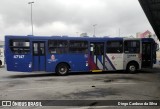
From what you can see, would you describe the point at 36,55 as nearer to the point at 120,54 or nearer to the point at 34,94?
the point at 120,54

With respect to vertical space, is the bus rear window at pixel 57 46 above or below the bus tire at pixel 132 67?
above

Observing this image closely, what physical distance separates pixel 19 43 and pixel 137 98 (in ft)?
34.1

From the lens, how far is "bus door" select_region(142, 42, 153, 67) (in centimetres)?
2144

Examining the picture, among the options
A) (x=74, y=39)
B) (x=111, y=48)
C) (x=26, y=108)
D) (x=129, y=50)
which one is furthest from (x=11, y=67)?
(x=26, y=108)

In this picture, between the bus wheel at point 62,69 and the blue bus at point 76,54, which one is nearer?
the blue bus at point 76,54

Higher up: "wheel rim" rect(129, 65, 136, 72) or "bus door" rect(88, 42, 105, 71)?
"bus door" rect(88, 42, 105, 71)

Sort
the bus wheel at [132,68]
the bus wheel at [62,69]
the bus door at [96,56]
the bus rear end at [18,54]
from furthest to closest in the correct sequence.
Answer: the bus wheel at [132,68] < the bus door at [96,56] < the bus wheel at [62,69] < the bus rear end at [18,54]

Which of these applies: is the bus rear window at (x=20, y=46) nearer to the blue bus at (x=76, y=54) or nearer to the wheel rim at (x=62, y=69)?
the blue bus at (x=76, y=54)

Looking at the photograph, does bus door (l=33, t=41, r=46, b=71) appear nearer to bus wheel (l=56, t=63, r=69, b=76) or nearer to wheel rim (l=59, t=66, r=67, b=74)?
bus wheel (l=56, t=63, r=69, b=76)

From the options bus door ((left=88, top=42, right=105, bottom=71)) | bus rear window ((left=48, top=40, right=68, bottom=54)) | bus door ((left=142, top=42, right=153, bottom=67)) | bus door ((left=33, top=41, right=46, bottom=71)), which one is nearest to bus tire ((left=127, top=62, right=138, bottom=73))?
bus door ((left=142, top=42, right=153, bottom=67))

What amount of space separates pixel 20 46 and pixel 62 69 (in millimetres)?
3290

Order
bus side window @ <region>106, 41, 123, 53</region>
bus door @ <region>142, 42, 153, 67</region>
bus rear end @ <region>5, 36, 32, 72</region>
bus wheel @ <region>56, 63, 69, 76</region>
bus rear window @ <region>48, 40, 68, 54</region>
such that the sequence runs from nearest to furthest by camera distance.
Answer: bus rear end @ <region>5, 36, 32, 72</region>, bus rear window @ <region>48, 40, 68, 54</region>, bus wheel @ <region>56, 63, 69, 76</region>, bus side window @ <region>106, 41, 123, 53</region>, bus door @ <region>142, 42, 153, 67</region>

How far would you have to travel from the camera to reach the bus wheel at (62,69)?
1947 cm

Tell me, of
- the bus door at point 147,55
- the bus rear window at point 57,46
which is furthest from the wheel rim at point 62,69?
the bus door at point 147,55
